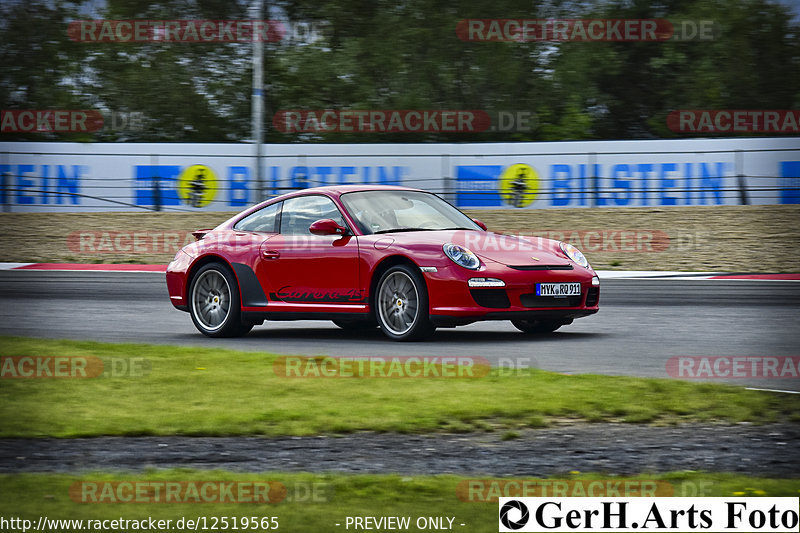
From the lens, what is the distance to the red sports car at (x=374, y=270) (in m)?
9.83

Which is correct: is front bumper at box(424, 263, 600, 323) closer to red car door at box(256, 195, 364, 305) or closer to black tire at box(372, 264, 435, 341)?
black tire at box(372, 264, 435, 341)

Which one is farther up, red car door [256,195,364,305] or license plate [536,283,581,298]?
red car door [256,195,364,305]

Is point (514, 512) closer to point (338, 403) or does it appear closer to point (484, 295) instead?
point (338, 403)

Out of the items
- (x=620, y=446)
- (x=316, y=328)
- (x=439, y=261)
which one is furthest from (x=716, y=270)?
(x=620, y=446)

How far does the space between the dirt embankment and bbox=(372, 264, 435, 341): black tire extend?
11.4 meters

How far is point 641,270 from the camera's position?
2059 centimetres

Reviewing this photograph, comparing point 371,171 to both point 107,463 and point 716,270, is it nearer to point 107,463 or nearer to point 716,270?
point 716,270

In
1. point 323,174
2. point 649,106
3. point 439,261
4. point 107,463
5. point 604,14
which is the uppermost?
point 604,14

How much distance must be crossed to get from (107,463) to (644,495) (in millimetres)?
2539

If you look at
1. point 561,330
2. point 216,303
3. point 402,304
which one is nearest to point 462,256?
point 402,304
